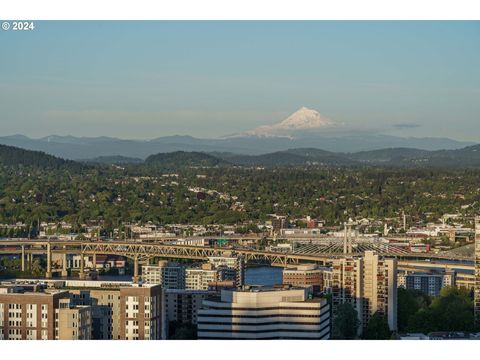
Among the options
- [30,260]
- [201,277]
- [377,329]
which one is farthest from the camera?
[30,260]

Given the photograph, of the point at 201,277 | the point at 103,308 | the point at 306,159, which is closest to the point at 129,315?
the point at 103,308

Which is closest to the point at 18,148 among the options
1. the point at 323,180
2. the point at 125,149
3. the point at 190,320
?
the point at 125,149

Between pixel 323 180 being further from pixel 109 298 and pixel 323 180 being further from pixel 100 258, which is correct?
pixel 109 298

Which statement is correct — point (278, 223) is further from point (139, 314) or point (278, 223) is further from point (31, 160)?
point (139, 314)

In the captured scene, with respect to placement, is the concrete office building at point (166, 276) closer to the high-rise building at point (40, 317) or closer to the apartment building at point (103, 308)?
the apartment building at point (103, 308)

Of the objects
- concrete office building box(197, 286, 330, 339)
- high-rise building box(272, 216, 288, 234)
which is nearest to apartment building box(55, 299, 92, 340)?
concrete office building box(197, 286, 330, 339)

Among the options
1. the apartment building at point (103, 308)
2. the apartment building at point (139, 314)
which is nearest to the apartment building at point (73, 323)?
the apartment building at point (103, 308)

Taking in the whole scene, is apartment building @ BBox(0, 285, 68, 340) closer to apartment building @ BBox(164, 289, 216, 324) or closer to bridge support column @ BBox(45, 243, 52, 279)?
apartment building @ BBox(164, 289, 216, 324)
